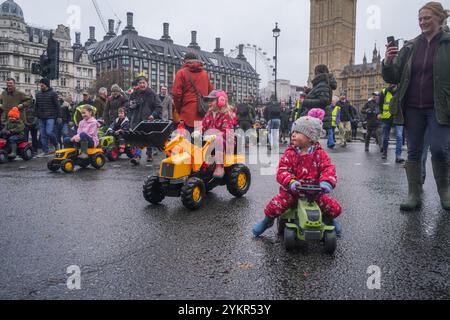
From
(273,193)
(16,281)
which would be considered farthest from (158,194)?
(16,281)

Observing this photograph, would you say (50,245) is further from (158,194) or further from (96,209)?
(158,194)

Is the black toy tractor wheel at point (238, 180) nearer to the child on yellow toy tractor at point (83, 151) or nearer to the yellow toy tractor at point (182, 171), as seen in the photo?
the yellow toy tractor at point (182, 171)

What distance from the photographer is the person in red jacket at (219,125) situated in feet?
17.5

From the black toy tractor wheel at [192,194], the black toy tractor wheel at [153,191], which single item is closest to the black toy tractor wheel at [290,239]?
the black toy tractor wheel at [192,194]

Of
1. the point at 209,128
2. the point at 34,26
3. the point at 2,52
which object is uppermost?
the point at 34,26

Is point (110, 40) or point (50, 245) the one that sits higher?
point (110, 40)

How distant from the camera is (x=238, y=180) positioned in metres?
5.58

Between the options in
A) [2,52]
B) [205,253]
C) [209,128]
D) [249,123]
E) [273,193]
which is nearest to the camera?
[205,253]

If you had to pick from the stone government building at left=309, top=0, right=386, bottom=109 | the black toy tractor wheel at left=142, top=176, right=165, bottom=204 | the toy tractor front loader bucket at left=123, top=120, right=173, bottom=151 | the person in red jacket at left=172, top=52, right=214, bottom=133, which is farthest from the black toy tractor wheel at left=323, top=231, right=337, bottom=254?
the stone government building at left=309, top=0, right=386, bottom=109

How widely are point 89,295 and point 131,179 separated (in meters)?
4.94

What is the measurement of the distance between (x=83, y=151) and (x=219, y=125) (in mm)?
4436

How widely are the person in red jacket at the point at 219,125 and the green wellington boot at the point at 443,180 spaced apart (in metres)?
2.57

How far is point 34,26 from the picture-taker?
10125cm
